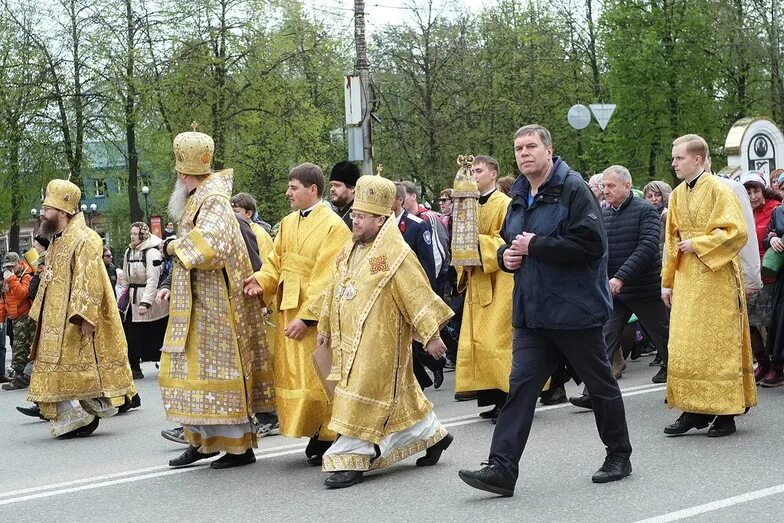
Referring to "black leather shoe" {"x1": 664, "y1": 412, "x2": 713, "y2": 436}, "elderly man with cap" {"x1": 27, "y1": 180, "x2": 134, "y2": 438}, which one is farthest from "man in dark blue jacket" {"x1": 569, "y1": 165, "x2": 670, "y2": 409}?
"elderly man with cap" {"x1": 27, "y1": 180, "x2": 134, "y2": 438}

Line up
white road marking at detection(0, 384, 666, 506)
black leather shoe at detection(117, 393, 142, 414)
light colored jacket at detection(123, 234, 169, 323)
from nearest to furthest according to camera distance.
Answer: white road marking at detection(0, 384, 666, 506) → black leather shoe at detection(117, 393, 142, 414) → light colored jacket at detection(123, 234, 169, 323)

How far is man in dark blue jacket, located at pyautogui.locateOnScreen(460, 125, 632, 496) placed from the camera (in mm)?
6398

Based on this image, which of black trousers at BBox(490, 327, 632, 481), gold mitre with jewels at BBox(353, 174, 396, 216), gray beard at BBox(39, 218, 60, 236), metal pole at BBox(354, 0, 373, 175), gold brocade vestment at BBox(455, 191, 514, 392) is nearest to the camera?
black trousers at BBox(490, 327, 632, 481)

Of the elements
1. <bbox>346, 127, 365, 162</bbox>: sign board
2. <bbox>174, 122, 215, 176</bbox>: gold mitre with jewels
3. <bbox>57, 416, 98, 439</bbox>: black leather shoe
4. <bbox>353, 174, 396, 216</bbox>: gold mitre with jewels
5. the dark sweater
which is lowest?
<bbox>57, 416, 98, 439</bbox>: black leather shoe

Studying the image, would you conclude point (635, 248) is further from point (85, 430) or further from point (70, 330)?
point (85, 430)

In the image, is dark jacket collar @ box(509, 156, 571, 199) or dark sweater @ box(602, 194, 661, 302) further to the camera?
dark sweater @ box(602, 194, 661, 302)

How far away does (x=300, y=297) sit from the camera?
26.0ft

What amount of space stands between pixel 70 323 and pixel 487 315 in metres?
3.29

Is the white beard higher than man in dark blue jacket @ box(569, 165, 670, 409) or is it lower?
higher

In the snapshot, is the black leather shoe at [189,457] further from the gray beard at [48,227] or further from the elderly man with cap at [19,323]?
the elderly man with cap at [19,323]

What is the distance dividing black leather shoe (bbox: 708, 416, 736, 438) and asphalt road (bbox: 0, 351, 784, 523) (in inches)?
3.3

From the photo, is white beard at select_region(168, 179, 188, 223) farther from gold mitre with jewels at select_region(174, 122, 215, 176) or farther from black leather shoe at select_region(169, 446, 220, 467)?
black leather shoe at select_region(169, 446, 220, 467)

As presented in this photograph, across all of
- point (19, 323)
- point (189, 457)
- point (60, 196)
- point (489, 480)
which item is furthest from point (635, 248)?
point (19, 323)

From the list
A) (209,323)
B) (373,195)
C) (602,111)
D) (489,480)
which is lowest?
(489,480)
